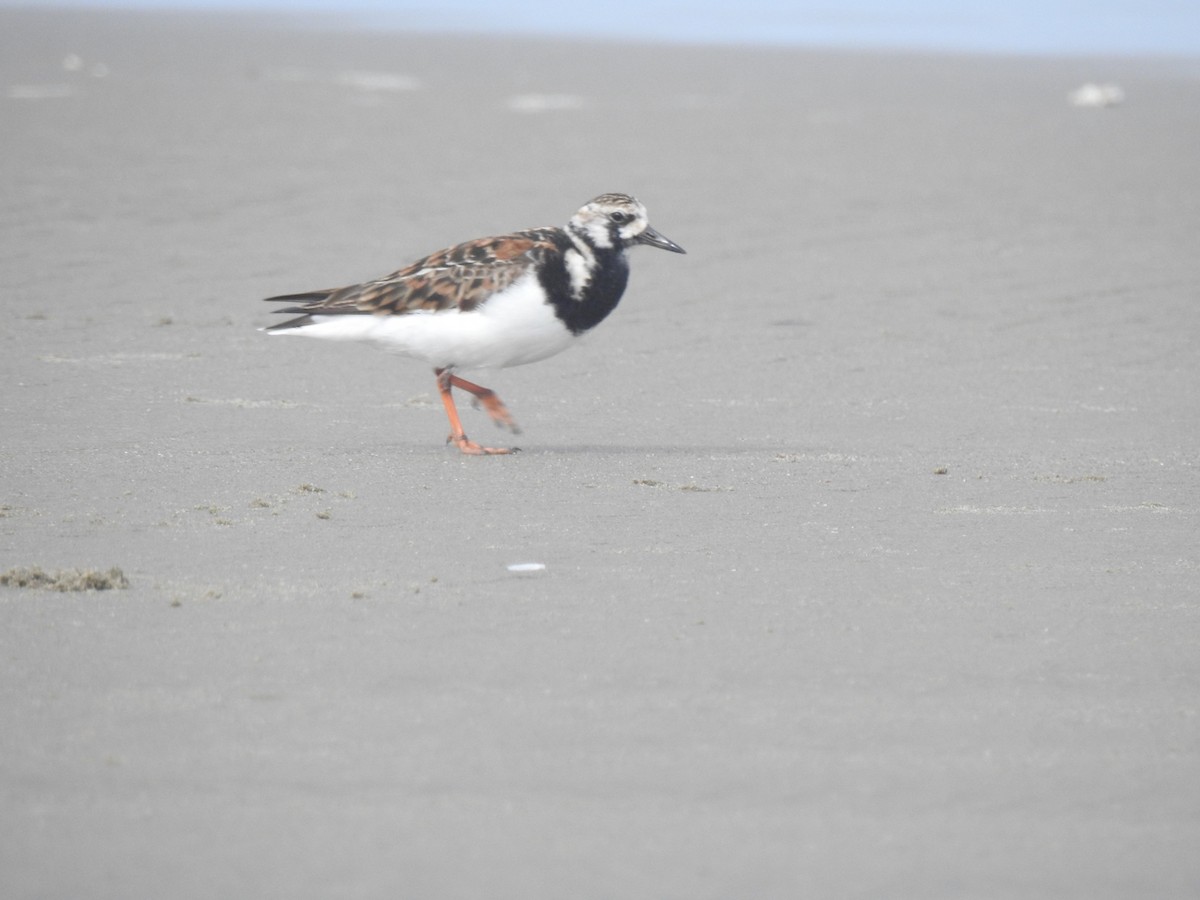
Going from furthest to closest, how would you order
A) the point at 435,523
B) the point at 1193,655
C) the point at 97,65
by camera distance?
the point at 97,65, the point at 435,523, the point at 1193,655

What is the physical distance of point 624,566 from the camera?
5.75m

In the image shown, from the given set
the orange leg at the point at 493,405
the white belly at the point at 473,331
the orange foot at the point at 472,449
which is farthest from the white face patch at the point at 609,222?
the orange foot at the point at 472,449

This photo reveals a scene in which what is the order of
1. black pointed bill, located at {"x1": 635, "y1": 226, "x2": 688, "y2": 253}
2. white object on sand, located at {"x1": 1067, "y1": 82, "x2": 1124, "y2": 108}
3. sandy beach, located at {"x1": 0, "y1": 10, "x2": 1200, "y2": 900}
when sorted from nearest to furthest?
sandy beach, located at {"x1": 0, "y1": 10, "x2": 1200, "y2": 900} < black pointed bill, located at {"x1": 635, "y1": 226, "x2": 688, "y2": 253} < white object on sand, located at {"x1": 1067, "y1": 82, "x2": 1124, "y2": 108}

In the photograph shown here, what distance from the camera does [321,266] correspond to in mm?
12438

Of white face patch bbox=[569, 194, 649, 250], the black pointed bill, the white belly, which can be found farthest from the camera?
the black pointed bill

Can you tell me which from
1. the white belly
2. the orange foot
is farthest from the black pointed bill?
the orange foot

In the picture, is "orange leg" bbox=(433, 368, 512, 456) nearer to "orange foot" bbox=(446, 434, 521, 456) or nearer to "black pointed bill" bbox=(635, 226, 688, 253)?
"orange foot" bbox=(446, 434, 521, 456)

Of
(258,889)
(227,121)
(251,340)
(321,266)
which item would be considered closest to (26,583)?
(258,889)

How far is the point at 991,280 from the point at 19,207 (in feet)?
25.0

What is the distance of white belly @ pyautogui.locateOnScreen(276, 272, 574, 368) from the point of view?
7418mm

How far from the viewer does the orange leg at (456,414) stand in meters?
→ 7.55

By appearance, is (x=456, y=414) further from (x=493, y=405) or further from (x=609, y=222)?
(x=609, y=222)

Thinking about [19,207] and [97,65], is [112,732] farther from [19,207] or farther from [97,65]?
[97,65]

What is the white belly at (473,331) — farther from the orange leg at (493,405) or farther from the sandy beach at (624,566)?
the sandy beach at (624,566)
